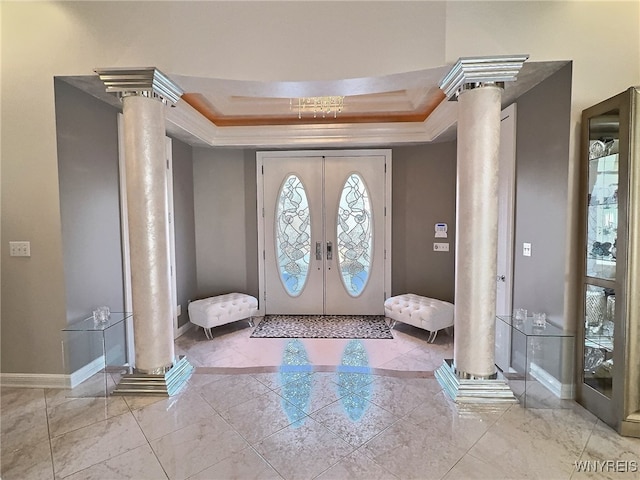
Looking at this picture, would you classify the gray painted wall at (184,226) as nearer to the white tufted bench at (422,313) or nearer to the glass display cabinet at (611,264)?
the white tufted bench at (422,313)

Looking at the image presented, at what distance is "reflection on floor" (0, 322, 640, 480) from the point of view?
5.80ft

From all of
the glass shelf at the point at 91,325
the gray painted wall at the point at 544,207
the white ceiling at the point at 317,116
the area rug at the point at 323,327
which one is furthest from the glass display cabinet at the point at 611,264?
the glass shelf at the point at 91,325

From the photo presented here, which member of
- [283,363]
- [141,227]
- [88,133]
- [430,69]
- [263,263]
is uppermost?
[430,69]

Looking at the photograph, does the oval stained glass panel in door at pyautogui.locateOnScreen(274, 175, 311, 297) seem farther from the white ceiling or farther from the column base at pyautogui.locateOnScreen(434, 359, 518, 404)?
the column base at pyautogui.locateOnScreen(434, 359, 518, 404)

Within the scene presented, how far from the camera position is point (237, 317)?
4230mm

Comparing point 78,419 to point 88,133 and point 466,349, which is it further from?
point 466,349

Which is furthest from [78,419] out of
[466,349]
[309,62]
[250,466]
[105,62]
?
[309,62]

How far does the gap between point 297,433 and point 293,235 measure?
303 centimetres

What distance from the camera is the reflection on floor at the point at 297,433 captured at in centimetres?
177

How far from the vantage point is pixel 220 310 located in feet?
13.3

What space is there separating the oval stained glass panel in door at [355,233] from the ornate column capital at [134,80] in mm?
2775

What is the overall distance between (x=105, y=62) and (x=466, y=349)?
11.2ft

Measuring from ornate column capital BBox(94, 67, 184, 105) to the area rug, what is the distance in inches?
112
